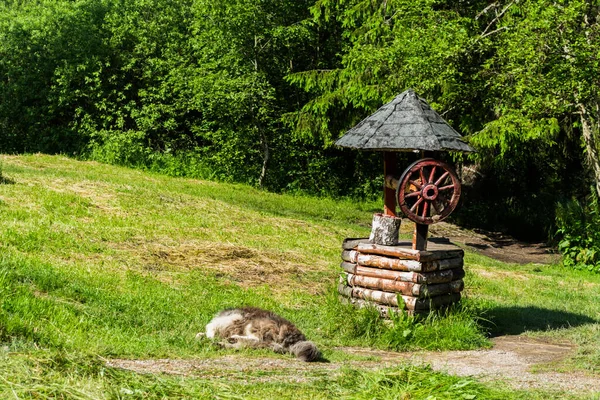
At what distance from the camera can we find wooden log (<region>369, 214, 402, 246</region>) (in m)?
10.4

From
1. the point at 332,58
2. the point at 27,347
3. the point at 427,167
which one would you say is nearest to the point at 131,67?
the point at 332,58

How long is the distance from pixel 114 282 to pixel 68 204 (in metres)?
→ 4.97

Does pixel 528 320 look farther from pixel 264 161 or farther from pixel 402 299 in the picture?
pixel 264 161

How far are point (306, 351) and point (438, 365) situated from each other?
53.9 inches

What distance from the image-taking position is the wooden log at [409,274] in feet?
32.7

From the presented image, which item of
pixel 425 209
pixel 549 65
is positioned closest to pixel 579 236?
pixel 549 65

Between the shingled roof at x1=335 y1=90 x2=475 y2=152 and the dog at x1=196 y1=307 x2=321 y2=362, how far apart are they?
269 centimetres

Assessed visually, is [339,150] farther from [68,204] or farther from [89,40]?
[68,204]

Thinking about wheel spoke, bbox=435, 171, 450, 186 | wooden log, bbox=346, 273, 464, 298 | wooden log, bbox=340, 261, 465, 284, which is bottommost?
wooden log, bbox=346, 273, 464, 298

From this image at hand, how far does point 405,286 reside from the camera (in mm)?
9977

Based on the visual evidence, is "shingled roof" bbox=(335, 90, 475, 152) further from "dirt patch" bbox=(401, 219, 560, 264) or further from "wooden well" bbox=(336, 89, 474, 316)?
"dirt patch" bbox=(401, 219, 560, 264)

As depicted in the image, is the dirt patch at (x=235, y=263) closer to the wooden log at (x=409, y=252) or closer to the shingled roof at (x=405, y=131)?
the wooden log at (x=409, y=252)

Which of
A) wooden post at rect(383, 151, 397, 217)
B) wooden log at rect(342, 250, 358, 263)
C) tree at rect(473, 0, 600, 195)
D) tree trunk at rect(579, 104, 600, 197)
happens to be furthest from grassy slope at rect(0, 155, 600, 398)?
tree at rect(473, 0, 600, 195)

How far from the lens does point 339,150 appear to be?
28.4 m
